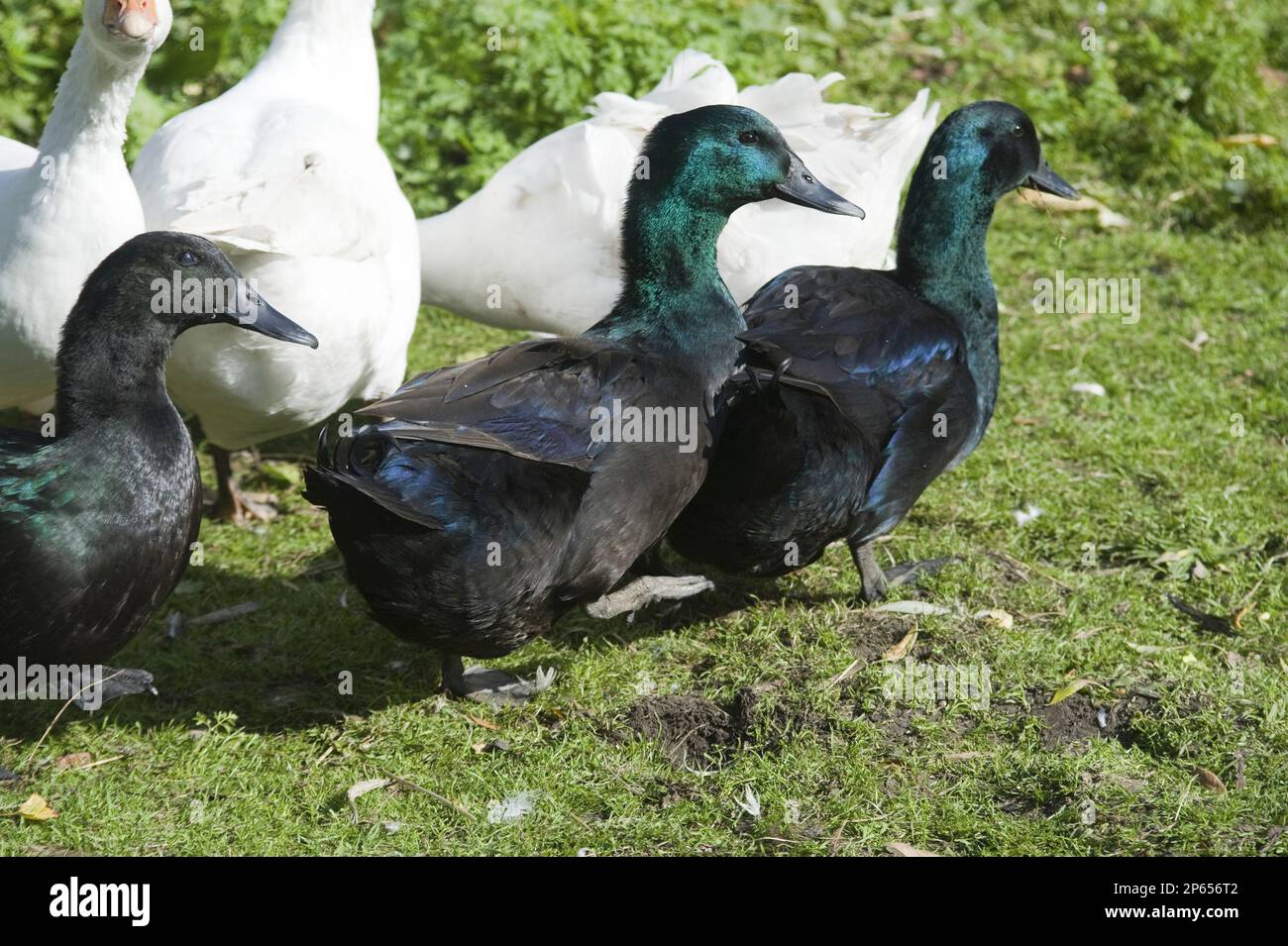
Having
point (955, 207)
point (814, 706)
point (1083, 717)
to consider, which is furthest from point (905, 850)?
point (955, 207)

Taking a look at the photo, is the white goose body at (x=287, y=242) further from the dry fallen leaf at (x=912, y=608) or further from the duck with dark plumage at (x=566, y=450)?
the dry fallen leaf at (x=912, y=608)

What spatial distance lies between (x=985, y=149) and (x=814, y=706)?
1.91 metres

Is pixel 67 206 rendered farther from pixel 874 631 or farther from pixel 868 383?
pixel 874 631

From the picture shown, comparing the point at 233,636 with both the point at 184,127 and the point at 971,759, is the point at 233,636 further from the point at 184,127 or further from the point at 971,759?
the point at 971,759

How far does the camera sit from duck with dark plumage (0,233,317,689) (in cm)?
341

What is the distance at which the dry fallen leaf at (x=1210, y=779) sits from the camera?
3.62 metres

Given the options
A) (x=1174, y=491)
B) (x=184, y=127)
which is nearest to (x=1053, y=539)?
(x=1174, y=491)

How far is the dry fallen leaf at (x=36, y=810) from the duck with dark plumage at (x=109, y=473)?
1.14 feet

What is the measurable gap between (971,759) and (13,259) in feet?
9.63

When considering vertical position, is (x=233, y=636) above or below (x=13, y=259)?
below

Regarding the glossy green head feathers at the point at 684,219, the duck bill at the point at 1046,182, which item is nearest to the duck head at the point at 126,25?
the glossy green head feathers at the point at 684,219

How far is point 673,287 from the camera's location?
402 centimetres

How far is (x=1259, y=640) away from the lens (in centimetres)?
432

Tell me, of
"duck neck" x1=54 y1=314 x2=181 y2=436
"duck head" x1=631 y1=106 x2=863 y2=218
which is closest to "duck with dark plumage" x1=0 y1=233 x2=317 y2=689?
"duck neck" x1=54 y1=314 x2=181 y2=436
